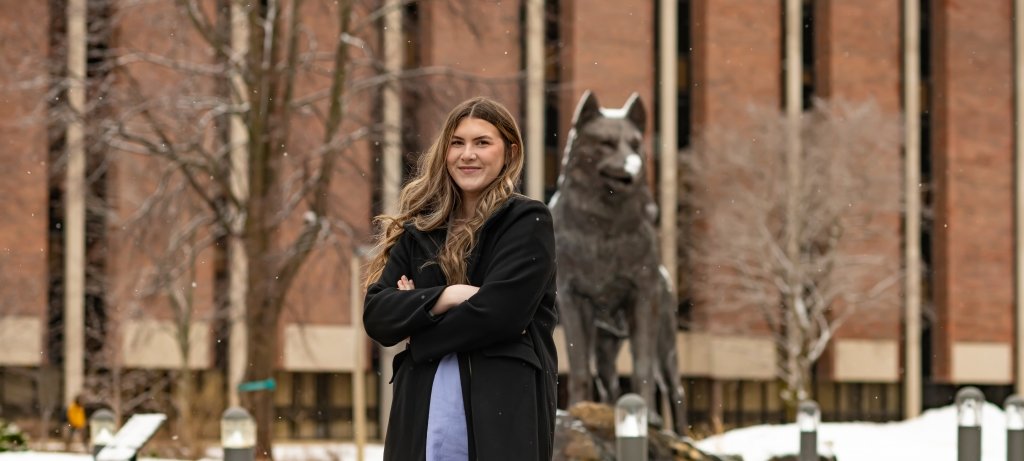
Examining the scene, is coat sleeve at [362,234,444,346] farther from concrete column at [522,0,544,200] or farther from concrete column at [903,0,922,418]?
concrete column at [903,0,922,418]

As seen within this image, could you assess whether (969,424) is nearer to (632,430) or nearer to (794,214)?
(632,430)

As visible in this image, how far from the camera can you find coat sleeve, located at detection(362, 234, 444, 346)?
3154 mm

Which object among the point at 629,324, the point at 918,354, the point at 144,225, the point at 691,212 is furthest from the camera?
the point at 918,354

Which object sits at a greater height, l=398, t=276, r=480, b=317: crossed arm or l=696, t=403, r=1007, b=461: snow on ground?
l=398, t=276, r=480, b=317: crossed arm

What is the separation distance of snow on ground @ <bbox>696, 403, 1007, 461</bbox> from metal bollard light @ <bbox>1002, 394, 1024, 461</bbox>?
4.04 ft

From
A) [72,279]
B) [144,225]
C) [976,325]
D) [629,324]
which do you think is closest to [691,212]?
[976,325]

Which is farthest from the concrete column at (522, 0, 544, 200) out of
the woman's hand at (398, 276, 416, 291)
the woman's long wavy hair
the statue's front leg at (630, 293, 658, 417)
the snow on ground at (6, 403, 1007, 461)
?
the woman's hand at (398, 276, 416, 291)

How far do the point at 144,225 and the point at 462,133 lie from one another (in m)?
13.8

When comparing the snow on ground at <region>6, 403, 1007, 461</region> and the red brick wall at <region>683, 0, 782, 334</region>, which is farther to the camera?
the red brick wall at <region>683, 0, 782, 334</region>

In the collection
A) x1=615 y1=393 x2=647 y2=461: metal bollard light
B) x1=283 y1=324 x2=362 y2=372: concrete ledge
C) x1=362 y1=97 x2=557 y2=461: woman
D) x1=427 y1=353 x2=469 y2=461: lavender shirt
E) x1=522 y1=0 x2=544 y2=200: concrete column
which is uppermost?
x1=522 y1=0 x2=544 y2=200: concrete column

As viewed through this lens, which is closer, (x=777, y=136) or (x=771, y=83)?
(x=777, y=136)

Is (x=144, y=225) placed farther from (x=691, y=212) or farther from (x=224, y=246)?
(x=691, y=212)

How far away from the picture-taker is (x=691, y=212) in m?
39.4

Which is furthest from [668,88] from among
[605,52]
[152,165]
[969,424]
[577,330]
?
[969,424]
